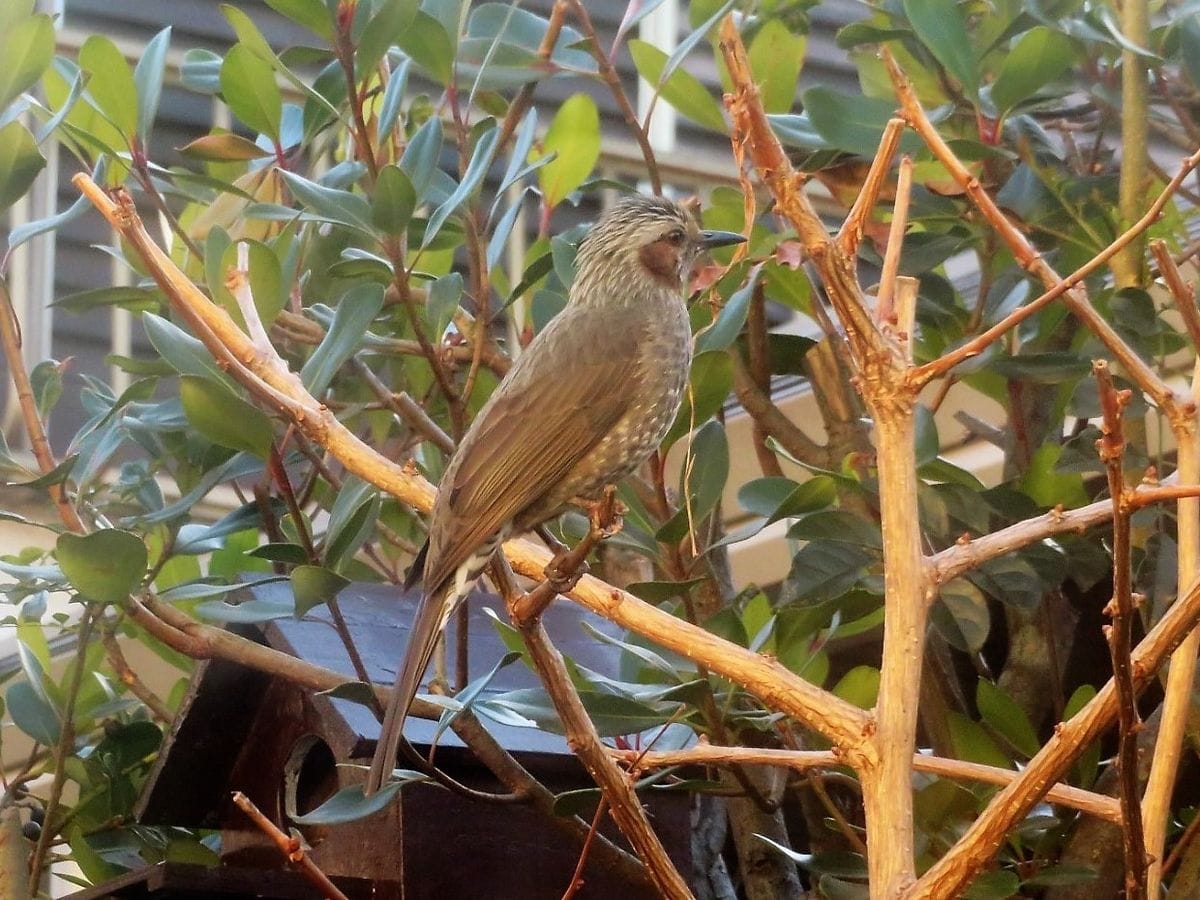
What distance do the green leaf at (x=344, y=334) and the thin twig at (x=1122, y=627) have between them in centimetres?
85

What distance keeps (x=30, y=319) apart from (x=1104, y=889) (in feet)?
10.3

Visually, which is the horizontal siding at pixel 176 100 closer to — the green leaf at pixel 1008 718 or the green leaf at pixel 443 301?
the green leaf at pixel 443 301

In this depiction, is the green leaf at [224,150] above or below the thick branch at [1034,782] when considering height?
above

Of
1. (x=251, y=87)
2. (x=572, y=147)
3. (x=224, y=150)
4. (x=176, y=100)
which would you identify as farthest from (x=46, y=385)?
(x=176, y=100)

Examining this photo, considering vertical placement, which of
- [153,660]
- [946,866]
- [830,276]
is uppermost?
[830,276]

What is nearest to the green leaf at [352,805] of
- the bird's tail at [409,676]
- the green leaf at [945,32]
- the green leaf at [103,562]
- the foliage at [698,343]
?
the bird's tail at [409,676]

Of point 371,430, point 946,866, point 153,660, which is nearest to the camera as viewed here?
point 946,866

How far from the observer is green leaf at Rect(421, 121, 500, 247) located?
1.72 meters

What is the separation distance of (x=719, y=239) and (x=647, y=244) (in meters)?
0.11

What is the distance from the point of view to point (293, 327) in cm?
200

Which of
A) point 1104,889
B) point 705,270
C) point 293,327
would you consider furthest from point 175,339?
point 1104,889

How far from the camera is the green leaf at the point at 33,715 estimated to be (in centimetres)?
208

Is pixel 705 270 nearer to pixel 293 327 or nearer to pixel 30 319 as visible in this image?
pixel 293 327

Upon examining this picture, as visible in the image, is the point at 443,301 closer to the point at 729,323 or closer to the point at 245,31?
the point at 729,323
